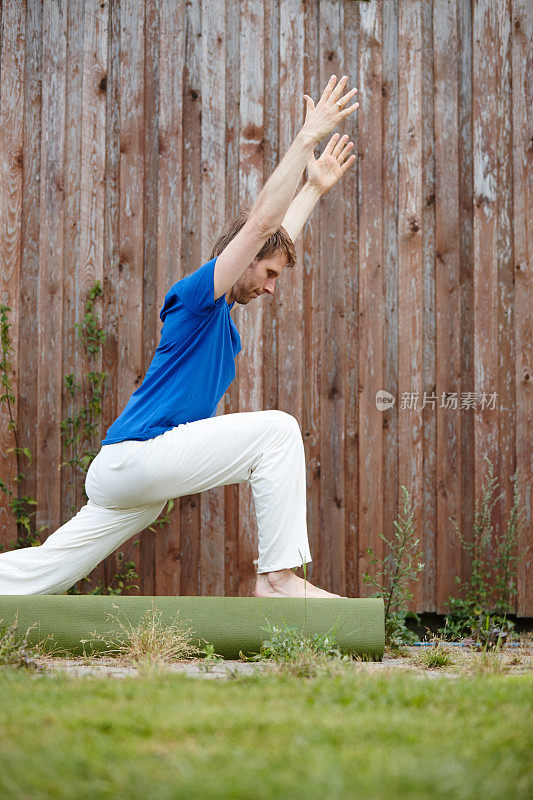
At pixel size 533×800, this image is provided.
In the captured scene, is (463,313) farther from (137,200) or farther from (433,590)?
(137,200)

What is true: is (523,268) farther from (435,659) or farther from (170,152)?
(435,659)

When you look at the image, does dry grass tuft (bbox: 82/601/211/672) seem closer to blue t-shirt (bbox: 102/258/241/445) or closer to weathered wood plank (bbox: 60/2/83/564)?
blue t-shirt (bbox: 102/258/241/445)

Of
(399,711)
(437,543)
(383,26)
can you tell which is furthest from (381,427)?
(399,711)

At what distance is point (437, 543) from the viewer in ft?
12.1

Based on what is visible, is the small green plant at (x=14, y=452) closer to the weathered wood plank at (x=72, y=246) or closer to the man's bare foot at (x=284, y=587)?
the weathered wood plank at (x=72, y=246)

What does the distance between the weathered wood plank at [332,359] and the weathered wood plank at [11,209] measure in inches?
55.4

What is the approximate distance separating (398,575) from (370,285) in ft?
4.36

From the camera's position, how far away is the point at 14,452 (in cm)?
380

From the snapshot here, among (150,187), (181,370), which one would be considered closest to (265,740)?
(181,370)

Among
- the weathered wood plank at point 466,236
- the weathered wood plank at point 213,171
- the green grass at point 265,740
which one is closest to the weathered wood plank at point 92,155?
the weathered wood plank at point 213,171

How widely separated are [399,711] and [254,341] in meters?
2.45

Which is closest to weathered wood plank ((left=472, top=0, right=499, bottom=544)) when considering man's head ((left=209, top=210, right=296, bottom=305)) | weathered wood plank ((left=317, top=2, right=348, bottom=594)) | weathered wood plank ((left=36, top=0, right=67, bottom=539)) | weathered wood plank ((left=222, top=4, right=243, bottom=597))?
weathered wood plank ((left=317, top=2, right=348, bottom=594))

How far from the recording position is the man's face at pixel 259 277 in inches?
113

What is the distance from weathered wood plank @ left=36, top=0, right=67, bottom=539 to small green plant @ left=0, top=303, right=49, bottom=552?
6 cm
